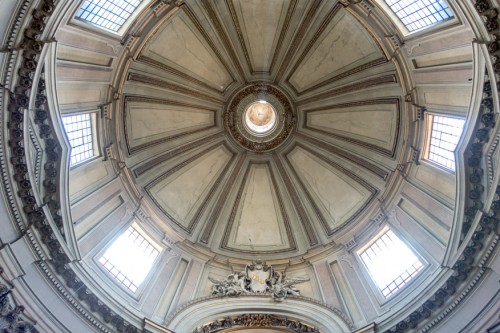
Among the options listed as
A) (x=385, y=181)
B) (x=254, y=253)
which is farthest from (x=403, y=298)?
(x=254, y=253)

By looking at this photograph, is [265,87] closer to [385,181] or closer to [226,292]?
[385,181]

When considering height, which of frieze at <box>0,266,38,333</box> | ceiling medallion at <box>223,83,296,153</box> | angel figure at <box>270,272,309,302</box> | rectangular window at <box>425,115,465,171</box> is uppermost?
ceiling medallion at <box>223,83,296,153</box>

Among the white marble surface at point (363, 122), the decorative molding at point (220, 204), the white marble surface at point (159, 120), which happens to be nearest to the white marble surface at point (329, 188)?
the white marble surface at point (363, 122)

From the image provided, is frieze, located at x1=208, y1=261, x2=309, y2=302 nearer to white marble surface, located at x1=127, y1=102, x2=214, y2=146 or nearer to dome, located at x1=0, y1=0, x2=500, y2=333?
dome, located at x1=0, y1=0, x2=500, y2=333

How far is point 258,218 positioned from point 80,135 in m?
12.1

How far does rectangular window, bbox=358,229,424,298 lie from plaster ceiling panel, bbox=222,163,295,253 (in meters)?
5.23

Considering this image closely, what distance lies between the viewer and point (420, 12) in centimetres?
1797

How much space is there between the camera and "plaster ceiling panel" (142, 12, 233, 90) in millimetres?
23375

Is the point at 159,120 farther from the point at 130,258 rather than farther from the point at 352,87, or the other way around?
the point at 352,87

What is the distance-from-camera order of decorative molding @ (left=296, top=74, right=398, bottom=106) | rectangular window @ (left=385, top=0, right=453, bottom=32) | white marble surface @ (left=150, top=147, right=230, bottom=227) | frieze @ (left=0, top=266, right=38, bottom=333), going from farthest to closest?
white marble surface @ (left=150, top=147, right=230, bottom=227), decorative molding @ (left=296, top=74, right=398, bottom=106), rectangular window @ (left=385, top=0, right=453, bottom=32), frieze @ (left=0, top=266, right=38, bottom=333)

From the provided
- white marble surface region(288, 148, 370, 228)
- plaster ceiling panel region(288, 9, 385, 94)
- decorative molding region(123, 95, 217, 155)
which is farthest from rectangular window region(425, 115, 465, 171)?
decorative molding region(123, 95, 217, 155)

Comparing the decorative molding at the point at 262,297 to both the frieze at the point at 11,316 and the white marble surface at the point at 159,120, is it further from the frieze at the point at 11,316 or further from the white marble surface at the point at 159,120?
the white marble surface at the point at 159,120

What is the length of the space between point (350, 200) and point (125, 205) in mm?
12567

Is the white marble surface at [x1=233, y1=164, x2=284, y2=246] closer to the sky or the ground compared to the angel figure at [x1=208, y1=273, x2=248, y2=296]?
closer to the sky
